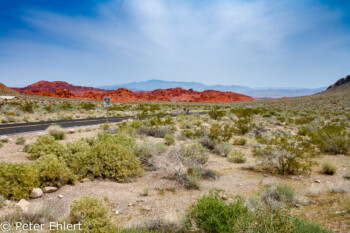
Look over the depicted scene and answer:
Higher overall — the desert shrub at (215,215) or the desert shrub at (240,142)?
the desert shrub at (215,215)

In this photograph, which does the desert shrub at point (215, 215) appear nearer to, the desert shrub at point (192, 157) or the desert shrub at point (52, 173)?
the desert shrub at point (192, 157)

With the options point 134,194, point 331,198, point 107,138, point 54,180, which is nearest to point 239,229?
point 134,194

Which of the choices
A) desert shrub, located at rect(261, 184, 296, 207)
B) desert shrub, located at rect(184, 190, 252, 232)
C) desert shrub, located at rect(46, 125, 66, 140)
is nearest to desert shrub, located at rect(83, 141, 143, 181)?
desert shrub, located at rect(184, 190, 252, 232)

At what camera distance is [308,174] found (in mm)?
7461

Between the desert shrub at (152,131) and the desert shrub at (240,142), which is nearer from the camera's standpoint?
the desert shrub at (240,142)

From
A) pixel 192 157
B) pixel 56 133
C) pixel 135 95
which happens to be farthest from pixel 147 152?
pixel 135 95

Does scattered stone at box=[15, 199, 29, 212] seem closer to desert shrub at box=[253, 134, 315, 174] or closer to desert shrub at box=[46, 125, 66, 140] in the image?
desert shrub at box=[46, 125, 66, 140]

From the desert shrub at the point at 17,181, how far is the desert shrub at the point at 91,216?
1.83 metres

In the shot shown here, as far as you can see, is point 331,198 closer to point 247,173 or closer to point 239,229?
point 247,173

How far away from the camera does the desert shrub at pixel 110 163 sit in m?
6.52

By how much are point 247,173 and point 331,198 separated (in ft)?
9.03

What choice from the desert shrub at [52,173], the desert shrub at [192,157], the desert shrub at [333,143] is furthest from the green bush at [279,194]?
the desert shrub at [333,143]

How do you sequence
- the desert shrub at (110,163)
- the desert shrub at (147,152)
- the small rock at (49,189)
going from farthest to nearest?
the desert shrub at (147,152) < the desert shrub at (110,163) < the small rock at (49,189)

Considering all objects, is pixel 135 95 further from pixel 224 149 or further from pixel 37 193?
pixel 37 193
